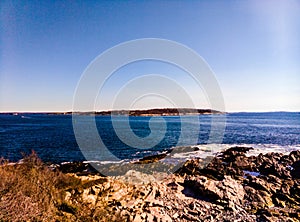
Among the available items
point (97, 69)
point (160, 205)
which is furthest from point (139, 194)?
point (97, 69)

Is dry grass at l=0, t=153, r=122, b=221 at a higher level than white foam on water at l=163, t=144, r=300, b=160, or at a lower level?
higher

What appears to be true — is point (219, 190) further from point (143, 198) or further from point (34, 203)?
point (34, 203)

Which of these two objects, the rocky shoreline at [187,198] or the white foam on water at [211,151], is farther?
the white foam on water at [211,151]

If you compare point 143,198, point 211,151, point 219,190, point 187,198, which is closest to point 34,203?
point 143,198

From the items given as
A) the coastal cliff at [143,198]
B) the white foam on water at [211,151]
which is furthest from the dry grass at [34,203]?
the white foam on water at [211,151]

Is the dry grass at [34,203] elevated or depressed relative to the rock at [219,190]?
elevated

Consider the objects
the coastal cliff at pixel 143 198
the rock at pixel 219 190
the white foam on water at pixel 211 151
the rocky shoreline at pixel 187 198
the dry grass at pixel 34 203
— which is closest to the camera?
the dry grass at pixel 34 203

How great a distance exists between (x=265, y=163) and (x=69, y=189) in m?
16.8

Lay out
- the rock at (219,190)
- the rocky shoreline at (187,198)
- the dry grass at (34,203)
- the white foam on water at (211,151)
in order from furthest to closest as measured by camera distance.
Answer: the white foam on water at (211,151)
the rock at (219,190)
the rocky shoreline at (187,198)
the dry grass at (34,203)

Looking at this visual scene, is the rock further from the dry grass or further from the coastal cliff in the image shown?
the dry grass

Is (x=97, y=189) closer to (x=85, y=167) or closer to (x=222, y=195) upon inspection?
(x=222, y=195)

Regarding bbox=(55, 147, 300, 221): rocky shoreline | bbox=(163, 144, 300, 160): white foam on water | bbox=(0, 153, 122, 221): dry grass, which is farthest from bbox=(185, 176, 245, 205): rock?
bbox=(163, 144, 300, 160): white foam on water

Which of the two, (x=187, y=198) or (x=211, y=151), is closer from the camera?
(x=187, y=198)

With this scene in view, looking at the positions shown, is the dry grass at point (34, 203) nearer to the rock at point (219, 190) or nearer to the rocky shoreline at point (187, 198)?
the rocky shoreline at point (187, 198)
